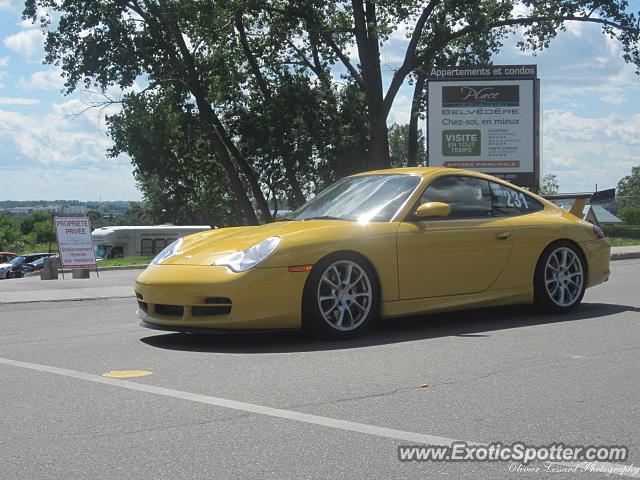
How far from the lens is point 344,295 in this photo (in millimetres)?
7234

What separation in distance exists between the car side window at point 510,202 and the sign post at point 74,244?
1331 centimetres

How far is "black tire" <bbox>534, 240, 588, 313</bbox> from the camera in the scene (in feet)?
28.0

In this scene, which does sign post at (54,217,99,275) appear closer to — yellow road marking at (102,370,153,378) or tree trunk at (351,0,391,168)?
tree trunk at (351,0,391,168)

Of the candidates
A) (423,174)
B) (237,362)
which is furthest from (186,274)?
(423,174)

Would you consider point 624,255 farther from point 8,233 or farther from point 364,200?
point 8,233

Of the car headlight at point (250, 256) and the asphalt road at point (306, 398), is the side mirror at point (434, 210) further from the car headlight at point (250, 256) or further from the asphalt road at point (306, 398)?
the car headlight at point (250, 256)

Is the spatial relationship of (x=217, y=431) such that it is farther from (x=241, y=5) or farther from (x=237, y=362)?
(x=241, y=5)

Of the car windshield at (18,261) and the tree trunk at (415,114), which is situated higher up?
the tree trunk at (415,114)

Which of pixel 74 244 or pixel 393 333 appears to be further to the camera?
pixel 74 244

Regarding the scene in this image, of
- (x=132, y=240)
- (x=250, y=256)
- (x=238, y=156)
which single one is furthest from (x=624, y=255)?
(x=132, y=240)

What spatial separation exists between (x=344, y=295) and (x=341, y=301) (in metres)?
0.05

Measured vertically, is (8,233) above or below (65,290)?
below

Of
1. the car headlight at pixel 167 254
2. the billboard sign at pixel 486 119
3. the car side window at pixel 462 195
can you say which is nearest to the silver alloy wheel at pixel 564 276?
the car side window at pixel 462 195

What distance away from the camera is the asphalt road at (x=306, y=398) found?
4000 mm
